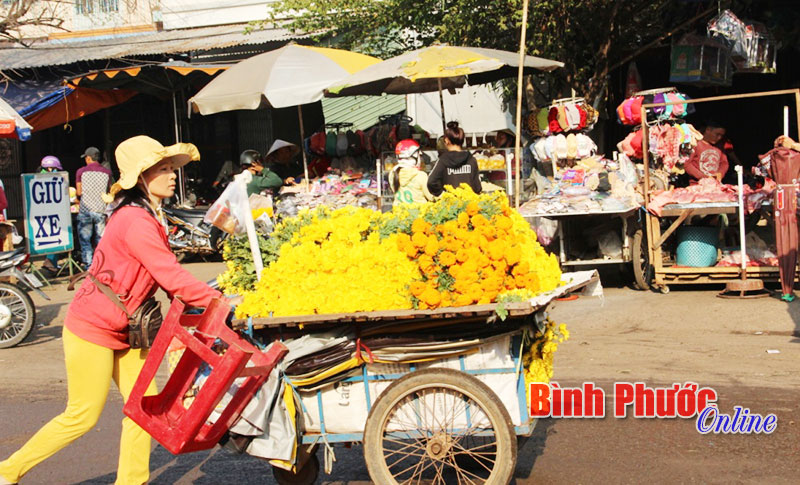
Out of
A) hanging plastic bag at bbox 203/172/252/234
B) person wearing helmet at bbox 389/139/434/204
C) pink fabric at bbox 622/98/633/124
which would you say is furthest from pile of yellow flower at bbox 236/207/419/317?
pink fabric at bbox 622/98/633/124

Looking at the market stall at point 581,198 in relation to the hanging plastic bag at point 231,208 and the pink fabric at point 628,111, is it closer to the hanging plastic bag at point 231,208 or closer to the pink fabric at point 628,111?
the pink fabric at point 628,111

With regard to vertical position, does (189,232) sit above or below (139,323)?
below

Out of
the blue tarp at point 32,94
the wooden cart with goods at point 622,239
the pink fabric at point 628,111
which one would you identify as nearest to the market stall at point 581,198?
the wooden cart with goods at point 622,239

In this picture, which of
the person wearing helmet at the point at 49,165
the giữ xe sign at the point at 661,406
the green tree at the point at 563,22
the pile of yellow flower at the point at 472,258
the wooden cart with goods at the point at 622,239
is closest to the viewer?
the pile of yellow flower at the point at 472,258

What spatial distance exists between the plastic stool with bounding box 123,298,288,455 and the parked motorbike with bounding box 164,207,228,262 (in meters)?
10.2

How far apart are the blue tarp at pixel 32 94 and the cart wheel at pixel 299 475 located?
12.4m

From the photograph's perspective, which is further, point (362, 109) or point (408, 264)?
point (362, 109)

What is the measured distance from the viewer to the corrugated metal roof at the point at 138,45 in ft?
51.0

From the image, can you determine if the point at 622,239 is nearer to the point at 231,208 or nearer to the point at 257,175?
the point at 257,175

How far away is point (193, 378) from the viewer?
156 inches

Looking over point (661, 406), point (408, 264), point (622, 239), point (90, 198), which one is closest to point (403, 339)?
point (408, 264)

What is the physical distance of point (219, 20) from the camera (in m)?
18.7

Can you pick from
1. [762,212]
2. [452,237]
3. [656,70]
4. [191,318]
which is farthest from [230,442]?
[656,70]

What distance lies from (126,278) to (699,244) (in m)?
7.27
